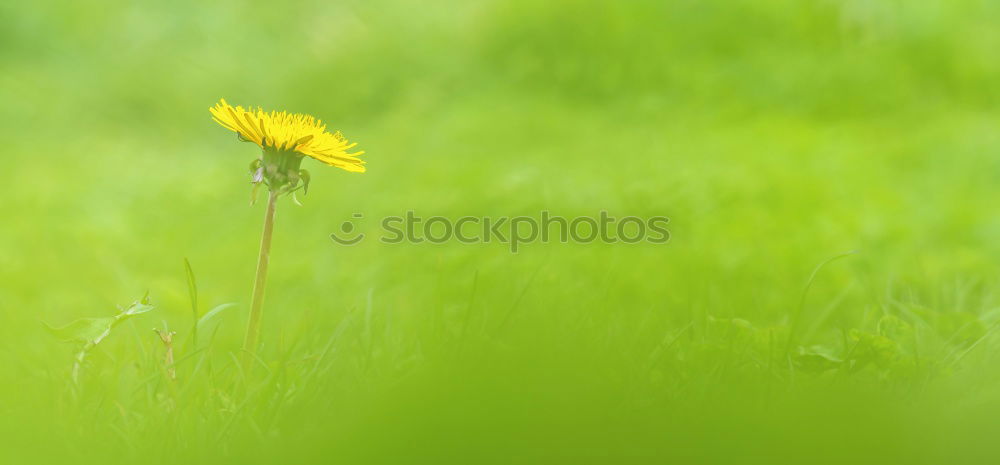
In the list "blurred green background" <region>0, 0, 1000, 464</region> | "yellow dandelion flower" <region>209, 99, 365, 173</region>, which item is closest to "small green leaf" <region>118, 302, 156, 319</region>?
"blurred green background" <region>0, 0, 1000, 464</region>

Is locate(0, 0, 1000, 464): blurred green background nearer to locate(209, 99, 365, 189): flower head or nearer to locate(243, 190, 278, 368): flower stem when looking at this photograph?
locate(243, 190, 278, 368): flower stem

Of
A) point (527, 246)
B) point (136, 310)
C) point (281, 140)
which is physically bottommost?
point (136, 310)

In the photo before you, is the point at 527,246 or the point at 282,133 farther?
the point at 527,246

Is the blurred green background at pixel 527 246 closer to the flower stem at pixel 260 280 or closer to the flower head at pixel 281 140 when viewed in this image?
the flower stem at pixel 260 280

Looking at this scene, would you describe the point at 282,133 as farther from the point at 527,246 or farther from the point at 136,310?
the point at 527,246

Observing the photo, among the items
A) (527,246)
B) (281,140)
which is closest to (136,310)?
(281,140)

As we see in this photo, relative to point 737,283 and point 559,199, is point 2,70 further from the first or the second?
point 737,283

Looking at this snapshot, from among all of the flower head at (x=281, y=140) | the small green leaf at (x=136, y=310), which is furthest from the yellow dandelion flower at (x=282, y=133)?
the small green leaf at (x=136, y=310)
